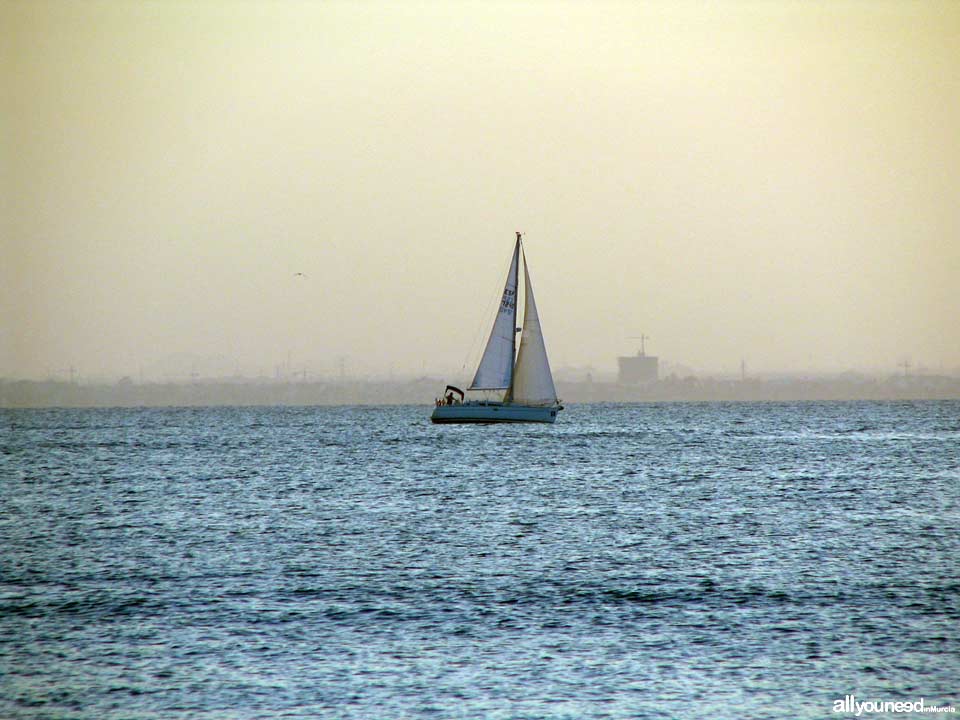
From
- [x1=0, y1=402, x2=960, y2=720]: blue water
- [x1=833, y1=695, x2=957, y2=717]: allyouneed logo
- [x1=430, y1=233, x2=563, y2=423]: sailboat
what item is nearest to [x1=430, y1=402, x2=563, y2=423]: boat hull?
[x1=430, y1=233, x2=563, y2=423]: sailboat

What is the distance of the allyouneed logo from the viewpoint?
19453 mm

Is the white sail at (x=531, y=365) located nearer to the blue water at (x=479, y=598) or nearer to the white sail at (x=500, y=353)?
the white sail at (x=500, y=353)

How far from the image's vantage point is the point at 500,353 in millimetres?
111062

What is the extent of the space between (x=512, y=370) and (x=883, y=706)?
303 ft

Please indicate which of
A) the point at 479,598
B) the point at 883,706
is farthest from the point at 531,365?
the point at 883,706

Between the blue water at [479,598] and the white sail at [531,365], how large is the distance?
45.9 m

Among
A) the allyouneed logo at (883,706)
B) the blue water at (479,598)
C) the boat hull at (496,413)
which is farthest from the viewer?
the boat hull at (496,413)

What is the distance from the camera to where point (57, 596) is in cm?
2988

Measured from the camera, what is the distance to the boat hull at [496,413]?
4323 inches

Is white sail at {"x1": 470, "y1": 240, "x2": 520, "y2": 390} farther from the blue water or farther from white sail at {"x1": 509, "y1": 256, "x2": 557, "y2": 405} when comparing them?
the blue water

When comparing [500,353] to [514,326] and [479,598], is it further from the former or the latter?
[479,598]

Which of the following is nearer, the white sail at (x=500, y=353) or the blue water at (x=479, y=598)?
the blue water at (x=479, y=598)

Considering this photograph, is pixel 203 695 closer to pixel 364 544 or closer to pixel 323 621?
pixel 323 621

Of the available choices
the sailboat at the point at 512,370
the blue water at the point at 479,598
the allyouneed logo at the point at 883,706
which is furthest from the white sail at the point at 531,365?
the allyouneed logo at the point at 883,706
